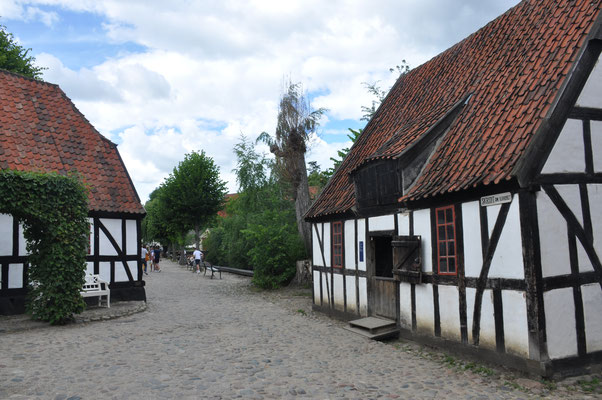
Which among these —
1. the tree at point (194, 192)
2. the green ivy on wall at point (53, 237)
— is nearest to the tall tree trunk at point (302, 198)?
the green ivy on wall at point (53, 237)

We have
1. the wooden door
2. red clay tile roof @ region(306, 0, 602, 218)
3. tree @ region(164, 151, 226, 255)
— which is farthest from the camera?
tree @ region(164, 151, 226, 255)

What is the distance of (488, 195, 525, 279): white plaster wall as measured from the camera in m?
6.64

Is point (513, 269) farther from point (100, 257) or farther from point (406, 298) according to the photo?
point (100, 257)

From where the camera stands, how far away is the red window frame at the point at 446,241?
7.99m

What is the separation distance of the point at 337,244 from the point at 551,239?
249 inches

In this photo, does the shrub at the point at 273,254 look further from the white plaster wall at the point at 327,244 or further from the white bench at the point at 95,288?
the white bench at the point at 95,288

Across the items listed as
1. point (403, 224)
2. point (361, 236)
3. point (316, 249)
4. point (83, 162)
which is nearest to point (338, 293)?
point (316, 249)

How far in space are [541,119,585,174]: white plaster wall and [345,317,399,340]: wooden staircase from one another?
14.9ft

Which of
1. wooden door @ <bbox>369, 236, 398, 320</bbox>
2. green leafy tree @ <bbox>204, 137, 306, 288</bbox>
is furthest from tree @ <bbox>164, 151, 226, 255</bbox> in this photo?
wooden door @ <bbox>369, 236, 398, 320</bbox>

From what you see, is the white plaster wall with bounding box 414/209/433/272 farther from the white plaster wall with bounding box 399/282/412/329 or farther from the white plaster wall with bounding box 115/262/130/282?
the white plaster wall with bounding box 115/262/130/282

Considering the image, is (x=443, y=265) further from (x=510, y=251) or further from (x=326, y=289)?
(x=326, y=289)

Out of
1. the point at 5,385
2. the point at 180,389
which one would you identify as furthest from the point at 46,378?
the point at 180,389

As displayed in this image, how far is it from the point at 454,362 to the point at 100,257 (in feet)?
36.2

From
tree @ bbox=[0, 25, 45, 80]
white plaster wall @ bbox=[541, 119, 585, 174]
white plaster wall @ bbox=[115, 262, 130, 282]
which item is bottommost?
white plaster wall @ bbox=[115, 262, 130, 282]
